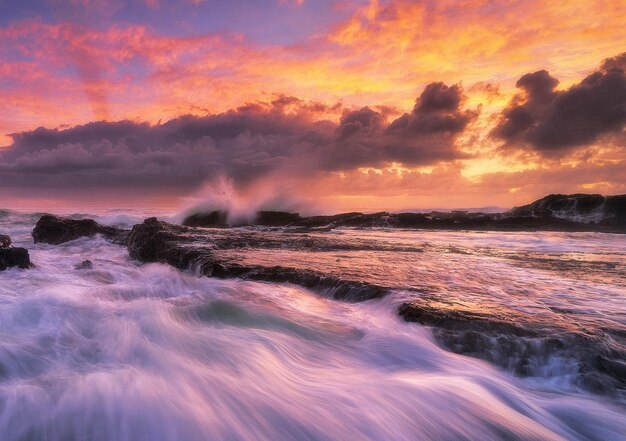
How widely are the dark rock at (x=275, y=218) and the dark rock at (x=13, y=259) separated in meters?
17.0

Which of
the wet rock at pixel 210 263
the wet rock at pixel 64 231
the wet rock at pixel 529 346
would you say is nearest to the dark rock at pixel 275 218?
the wet rock at pixel 64 231

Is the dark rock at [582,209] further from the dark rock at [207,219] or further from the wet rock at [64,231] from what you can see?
the wet rock at [64,231]

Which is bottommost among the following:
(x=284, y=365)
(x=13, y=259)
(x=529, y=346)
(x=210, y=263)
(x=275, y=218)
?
(x=284, y=365)

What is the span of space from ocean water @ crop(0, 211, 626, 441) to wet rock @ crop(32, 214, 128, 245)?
25.9 feet

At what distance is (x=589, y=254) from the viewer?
396 inches

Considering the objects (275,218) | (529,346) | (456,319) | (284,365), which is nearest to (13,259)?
(284,365)

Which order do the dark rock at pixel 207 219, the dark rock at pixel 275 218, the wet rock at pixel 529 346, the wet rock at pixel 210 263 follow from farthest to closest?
the dark rock at pixel 207 219, the dark rock at pixel 275 218, the wet rock at pixel 210 263, the wet rock at pixel 529 346

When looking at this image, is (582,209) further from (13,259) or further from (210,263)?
(13,259)

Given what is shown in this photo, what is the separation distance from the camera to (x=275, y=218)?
25562 mm

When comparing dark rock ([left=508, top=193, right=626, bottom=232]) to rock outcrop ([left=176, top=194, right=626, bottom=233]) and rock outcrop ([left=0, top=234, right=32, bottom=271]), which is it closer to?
rock outcrop ([left=176, top=194, right=626, bottom=233])

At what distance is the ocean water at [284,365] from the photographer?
268 centimetres

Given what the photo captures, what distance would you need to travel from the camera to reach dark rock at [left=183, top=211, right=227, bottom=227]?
25.4 meters

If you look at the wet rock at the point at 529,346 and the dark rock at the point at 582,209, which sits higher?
the dark rock at the point at 582,209

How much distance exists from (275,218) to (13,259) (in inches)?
717
